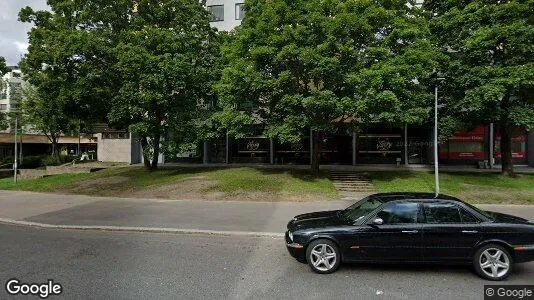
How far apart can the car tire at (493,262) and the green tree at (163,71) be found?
55.8 feet

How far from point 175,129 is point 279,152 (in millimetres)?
10422

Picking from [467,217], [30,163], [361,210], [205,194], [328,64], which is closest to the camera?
[467,217]

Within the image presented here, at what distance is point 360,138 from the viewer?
29031mm

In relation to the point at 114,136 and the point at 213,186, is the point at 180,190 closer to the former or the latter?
the point at 213,186

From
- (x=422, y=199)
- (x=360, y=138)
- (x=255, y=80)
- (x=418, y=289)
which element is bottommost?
(x=418, y=289)

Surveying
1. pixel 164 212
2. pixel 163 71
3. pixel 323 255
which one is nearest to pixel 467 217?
pixel 323 255

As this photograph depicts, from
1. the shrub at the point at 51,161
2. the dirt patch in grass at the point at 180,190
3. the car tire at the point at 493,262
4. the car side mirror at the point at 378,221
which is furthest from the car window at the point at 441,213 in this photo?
the shrub at the point at 51,161

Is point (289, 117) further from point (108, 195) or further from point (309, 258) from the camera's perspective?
point (309, 258)

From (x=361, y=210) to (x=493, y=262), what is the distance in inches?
90.8

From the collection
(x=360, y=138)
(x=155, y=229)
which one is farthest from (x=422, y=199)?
(x=360, y=138)

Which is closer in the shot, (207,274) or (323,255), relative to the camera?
(207,274)

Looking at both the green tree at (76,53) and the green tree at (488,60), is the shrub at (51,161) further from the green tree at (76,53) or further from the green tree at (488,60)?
the green tree at (488,60)

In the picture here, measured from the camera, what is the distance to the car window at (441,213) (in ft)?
22.1

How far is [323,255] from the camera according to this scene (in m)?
6.72
